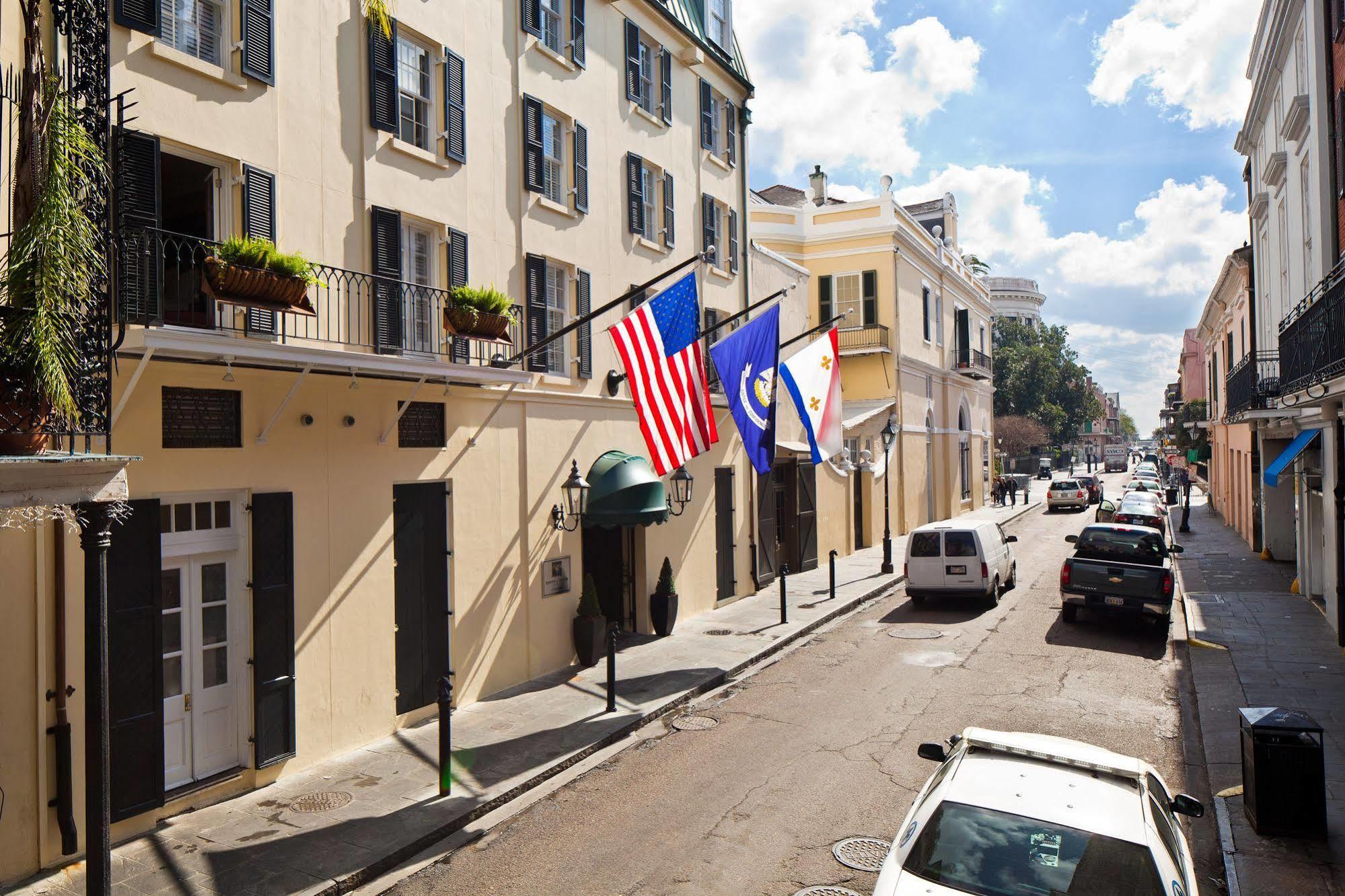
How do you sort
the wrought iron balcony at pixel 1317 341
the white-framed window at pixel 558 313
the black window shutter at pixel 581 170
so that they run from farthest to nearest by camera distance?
the black window shutter at pixel 581 170 → the white-framed window at pixel 558 313 → the wrought iron balcony at pixel 1317 341

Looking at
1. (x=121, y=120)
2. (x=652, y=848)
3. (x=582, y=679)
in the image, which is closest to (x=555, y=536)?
(x=582, y=679)

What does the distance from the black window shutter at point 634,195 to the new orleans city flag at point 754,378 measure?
3.03m

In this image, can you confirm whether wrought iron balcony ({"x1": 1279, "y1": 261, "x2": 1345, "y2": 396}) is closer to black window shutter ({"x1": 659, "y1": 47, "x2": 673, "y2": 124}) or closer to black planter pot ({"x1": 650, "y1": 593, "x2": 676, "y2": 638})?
black planter pot ({"x1": 650, "y1": 593, "x2": 676, "y2": 638})

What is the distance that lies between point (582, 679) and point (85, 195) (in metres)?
9.60

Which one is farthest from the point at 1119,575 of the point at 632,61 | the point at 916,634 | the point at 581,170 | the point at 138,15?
the point at 138,15

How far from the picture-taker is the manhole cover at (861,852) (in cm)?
761

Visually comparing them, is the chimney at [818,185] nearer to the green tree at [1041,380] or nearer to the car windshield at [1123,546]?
the car windshield at [1123,546]

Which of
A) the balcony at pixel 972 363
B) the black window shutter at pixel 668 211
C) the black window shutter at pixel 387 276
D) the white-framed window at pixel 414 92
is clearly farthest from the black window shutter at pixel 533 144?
the balcony at pixel 972 363

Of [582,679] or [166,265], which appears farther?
[582,679]

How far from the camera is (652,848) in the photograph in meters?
8.05

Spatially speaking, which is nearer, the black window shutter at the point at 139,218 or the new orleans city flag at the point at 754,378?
the black window shutter at the point at 139,218

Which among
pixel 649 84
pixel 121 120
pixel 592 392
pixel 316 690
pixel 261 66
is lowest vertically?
pixel 316 690

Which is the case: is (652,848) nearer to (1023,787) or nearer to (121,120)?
(1023,787)

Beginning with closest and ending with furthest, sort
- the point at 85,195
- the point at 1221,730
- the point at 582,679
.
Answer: the point at 85,195 → the point at 1221,730 → the point at 582,679
